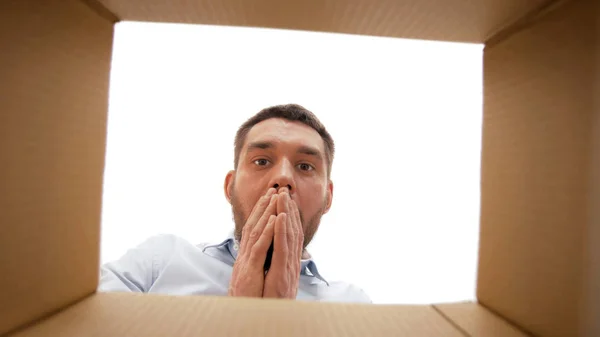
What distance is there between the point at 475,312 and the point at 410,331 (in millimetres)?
76

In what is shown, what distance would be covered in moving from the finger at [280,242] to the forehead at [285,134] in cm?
32

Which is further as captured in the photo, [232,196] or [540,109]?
[232,196]

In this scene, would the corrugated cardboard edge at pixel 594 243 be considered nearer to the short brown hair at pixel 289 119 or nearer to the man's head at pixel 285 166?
the man's head at pixel 285 166

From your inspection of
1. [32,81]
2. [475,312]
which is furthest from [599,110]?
[32,81]

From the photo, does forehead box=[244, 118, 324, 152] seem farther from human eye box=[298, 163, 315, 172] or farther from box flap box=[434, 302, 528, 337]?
box flap box=[434, 302, 528, 337]

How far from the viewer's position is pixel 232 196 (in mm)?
1334

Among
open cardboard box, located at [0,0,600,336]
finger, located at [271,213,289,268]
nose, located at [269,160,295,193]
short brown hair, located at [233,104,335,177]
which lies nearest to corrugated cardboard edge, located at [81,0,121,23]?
open cardboard box, located at [0,0,600,336]

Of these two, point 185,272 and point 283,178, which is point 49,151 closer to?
point 283,178

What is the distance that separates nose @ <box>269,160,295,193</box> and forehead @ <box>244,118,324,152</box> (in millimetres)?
84

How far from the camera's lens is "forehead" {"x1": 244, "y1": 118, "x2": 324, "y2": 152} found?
126cm

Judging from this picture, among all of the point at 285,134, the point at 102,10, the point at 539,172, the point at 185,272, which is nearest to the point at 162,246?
the point at 185,272

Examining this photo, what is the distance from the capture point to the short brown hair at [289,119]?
137 cm

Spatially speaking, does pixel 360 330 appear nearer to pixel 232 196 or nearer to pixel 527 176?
pixel 527 176

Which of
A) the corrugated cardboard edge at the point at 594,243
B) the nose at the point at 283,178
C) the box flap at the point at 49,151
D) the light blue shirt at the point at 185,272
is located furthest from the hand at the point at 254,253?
the corrugated cardboard edge at the point at 594,243
